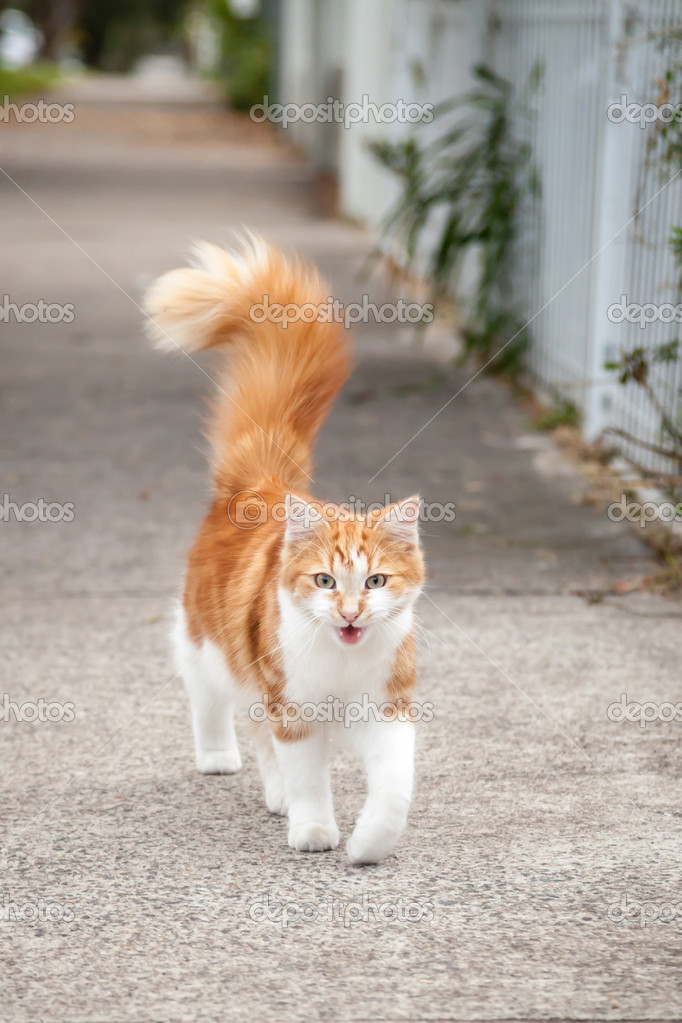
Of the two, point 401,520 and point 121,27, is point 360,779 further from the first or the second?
point 121,27

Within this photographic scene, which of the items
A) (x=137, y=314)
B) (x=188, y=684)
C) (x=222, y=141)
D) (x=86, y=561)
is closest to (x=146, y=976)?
(x=188, y=684)

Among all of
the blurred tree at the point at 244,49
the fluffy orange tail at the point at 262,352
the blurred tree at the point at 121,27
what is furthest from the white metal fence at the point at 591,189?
the blurred tree at the point at 121,27

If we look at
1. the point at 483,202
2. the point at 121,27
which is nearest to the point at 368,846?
the point at 483,202

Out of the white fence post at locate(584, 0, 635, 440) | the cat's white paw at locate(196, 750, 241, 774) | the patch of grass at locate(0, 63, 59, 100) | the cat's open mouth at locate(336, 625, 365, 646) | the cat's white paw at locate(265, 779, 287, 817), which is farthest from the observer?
the patch of grass at locate(0, 63, 59, 100)

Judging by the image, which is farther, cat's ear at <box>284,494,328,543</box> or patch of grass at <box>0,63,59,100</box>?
patch of grass at <box>0,63,59,100</box>

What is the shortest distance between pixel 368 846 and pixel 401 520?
0.78 metres

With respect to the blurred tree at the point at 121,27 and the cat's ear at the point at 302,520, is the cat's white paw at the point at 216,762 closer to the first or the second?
the cat's ear at the point at 302,520

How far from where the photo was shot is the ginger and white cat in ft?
10.4

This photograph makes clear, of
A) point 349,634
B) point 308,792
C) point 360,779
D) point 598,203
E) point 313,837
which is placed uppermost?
point 598,203

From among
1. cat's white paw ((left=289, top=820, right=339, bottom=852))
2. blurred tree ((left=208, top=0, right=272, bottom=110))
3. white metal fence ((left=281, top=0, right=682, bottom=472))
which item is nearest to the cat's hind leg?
cat's white paw ((left=289, top=820, right=339, bottom=852))

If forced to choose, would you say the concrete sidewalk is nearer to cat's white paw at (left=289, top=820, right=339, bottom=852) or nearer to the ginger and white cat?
cat's white paw at (left=289, top=820, right=339, bottom=852)

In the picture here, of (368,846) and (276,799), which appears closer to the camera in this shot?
(368,846)

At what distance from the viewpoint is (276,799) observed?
11.7ft

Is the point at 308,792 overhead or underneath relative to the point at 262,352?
underneath
